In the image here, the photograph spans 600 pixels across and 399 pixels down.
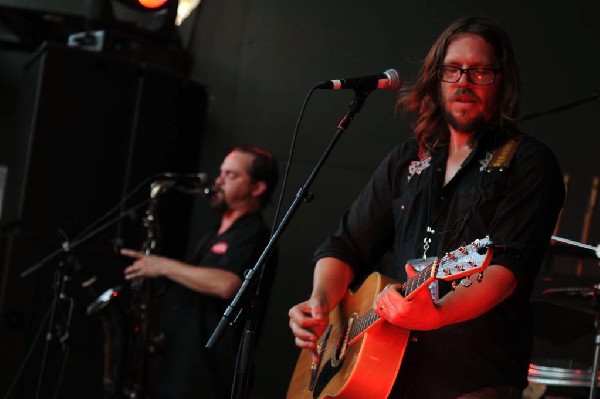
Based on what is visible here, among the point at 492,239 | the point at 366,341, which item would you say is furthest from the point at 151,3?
the point at 492,239

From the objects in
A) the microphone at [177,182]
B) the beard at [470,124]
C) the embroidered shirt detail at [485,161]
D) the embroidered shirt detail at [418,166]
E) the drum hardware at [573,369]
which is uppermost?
the beard at [470,124]

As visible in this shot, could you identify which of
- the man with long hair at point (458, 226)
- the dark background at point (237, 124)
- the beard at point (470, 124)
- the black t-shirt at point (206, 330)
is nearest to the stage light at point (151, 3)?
the dark background at point (237, 124)

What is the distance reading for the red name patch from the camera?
5258 mm

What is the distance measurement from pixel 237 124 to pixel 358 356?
13.2 ft

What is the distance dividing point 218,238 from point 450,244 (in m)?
2.59

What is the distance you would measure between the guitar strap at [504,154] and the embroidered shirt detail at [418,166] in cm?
30

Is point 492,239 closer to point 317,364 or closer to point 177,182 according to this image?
point 317,364

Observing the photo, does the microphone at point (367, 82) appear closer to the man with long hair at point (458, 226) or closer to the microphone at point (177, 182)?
the man with long hair at point (458, 226)

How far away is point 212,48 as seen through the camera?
6848mm

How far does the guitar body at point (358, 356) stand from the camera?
9.16ft

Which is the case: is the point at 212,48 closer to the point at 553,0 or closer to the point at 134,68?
the point at 134,68

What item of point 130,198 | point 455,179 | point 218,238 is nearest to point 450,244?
point 455,179

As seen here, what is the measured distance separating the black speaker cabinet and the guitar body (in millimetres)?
2526

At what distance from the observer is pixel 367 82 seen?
3074 millimetres
